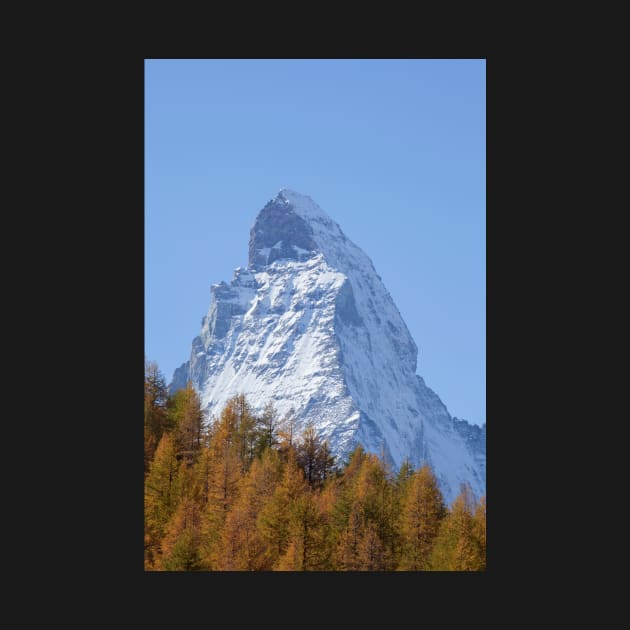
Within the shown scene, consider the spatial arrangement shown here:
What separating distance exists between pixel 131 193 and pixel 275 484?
2729cm

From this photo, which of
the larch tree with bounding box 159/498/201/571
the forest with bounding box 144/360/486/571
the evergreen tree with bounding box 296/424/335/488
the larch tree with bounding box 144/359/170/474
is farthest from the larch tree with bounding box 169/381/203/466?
the larch tree with bounding box 159/498/201/571

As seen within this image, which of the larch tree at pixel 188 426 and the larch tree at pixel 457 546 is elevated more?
the larch tree at pixel 188 426

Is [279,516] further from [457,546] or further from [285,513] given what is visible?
[457,546]

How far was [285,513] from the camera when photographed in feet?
180

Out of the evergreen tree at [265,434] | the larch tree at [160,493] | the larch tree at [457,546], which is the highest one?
the evergreen tree at [265,434]

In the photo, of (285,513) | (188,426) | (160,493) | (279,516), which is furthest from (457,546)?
(188,426)

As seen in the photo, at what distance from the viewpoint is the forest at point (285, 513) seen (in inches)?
2083

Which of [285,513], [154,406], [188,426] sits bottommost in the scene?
[285,513]

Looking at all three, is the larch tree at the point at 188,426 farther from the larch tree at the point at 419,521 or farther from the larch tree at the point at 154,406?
the larch tree at the point at 419,521

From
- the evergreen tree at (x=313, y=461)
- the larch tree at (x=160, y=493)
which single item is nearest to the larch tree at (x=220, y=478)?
the larch tree at (x=160, y=493)

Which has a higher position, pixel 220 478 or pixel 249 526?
pixel 220 478

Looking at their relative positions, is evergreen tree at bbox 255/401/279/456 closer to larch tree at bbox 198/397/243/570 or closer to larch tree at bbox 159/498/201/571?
larch tree at bbox 198/397/243/570

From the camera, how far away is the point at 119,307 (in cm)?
3297

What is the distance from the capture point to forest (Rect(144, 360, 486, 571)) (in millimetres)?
52906
